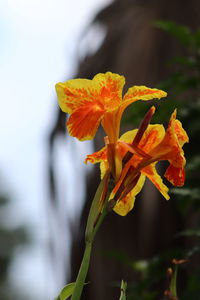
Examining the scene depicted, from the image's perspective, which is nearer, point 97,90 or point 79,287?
point 79,287

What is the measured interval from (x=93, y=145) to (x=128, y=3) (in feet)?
2.98

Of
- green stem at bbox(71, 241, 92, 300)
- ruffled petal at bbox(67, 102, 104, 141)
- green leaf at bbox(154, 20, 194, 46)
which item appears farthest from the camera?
green leaf at bbox(154, 20, 194, 46)

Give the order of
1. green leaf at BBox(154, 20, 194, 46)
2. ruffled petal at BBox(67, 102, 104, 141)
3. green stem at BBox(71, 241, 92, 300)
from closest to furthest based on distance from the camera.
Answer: green stem at BBox(71, 241, 92, 300)
ruffled petal at BBox(67, 102, 104, 141)
green leaf at BBox(154, 20, 194, 46)

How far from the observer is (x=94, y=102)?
96cm

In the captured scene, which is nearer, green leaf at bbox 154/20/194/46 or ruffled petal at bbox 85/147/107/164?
ruffled petal at bbox 85/147/107/164

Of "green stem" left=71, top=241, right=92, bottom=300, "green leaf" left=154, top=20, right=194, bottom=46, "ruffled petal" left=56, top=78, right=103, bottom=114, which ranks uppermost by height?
"ruffled petal" left=56, top=78, right=103, bottom=114

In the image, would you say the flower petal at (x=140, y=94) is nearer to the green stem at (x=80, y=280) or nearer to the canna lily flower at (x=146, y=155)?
the canna lily flower at (x=146, y=155)

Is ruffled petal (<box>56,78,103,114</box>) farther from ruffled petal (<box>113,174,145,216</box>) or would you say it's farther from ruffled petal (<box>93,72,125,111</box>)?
ruffled petal (<box>113,174,145,216</box>)

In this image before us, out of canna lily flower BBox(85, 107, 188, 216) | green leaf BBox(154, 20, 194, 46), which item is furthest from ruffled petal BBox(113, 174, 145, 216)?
green leaf BBox(154, 20, 194, 46)

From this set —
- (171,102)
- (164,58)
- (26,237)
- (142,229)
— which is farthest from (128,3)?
(26,237)

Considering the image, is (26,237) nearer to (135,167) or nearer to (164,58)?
(164,58)

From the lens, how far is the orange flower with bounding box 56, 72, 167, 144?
95 centimetres

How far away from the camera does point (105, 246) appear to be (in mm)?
3098

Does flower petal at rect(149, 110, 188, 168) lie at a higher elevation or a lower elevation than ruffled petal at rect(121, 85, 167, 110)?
lower
